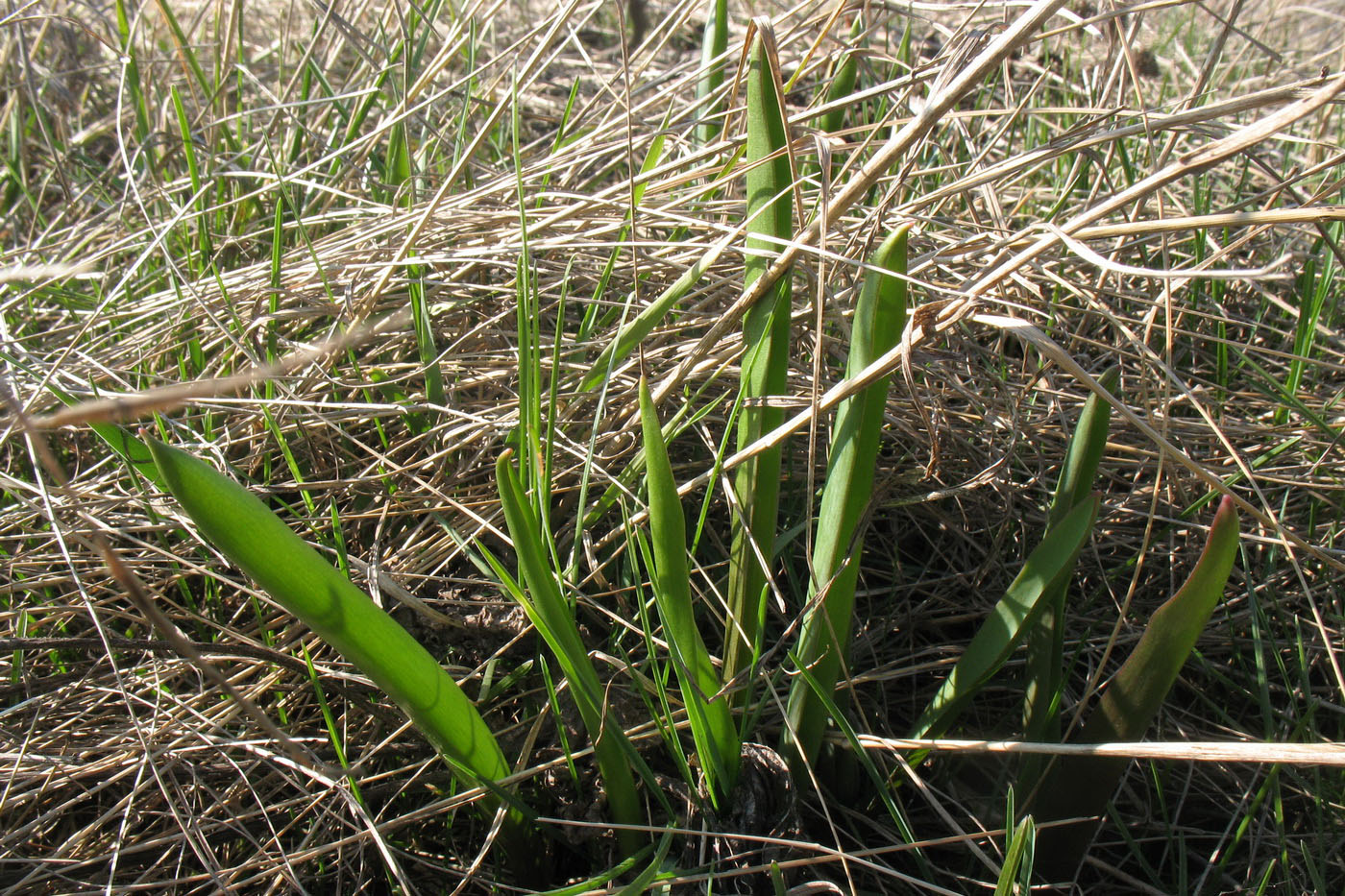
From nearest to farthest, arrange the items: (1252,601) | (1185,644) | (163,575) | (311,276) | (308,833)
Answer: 1. (1185,644)
2. (308,833)
3. (1252,601)
4. (163,575)
5. (311,276)

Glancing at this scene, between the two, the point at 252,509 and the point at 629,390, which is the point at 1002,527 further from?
the point at 252,509

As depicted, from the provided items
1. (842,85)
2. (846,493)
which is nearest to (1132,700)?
(846,493)

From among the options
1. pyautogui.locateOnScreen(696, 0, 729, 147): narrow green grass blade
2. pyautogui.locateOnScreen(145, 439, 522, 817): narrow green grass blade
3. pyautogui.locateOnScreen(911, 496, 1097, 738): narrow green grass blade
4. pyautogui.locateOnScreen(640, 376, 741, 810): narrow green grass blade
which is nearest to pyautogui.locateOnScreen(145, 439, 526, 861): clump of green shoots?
pyautogui.locateOnScreen(145, 439, 522, 817): narrow green grass blade

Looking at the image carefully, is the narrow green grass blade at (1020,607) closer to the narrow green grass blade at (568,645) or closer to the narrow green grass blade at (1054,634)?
the narrow green grass blade at (1054,634)

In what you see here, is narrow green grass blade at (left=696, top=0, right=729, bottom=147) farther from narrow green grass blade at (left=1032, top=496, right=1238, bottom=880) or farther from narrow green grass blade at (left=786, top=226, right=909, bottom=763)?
narrow green grass blade at (left=1032, top=496, right=1238, bottom=880)

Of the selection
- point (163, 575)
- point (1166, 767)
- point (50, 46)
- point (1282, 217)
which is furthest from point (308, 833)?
point (50, 46)
